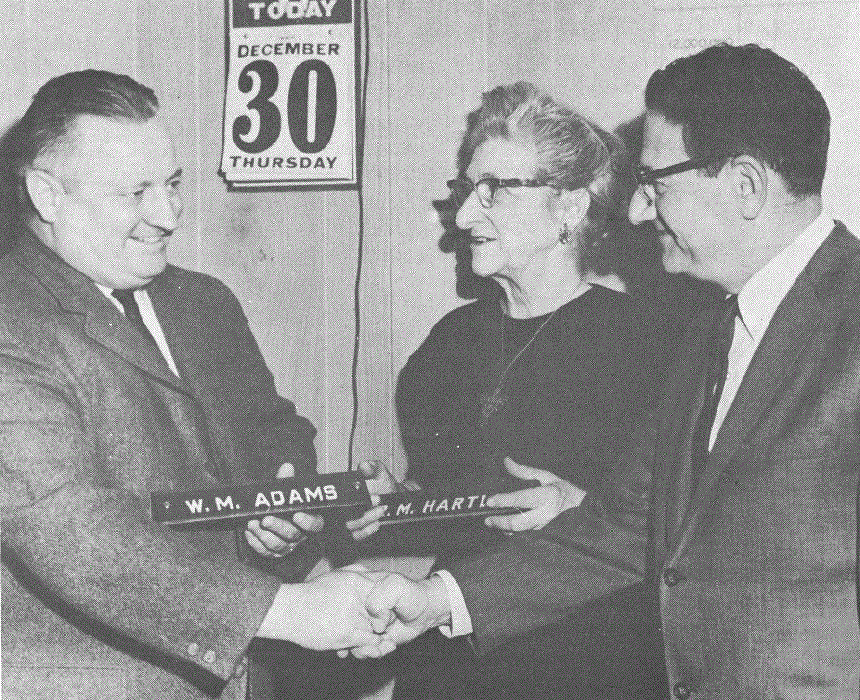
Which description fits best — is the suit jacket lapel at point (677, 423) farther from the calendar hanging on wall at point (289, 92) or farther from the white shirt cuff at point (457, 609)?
the calendar hanging on wall at point (289, 92)

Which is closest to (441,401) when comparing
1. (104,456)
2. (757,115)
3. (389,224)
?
(389,224)

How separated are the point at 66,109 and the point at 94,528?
0.57m

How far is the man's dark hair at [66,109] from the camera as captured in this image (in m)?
1.36

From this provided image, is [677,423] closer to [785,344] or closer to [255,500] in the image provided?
[785,344]

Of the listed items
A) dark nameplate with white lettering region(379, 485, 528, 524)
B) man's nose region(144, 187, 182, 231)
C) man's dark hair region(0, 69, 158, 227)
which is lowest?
dark nameplate with white lettering region(379, 485, 528, 524)

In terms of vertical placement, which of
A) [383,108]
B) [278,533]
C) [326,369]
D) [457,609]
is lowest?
[457,609]

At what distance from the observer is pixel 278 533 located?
1.50 meters

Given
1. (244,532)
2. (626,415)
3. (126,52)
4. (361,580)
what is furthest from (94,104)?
(626,415)

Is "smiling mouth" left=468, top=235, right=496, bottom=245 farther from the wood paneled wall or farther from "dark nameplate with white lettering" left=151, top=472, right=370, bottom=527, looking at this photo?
"dark nameplate with white lettering" left=151, top=472, right=370, bottom=527

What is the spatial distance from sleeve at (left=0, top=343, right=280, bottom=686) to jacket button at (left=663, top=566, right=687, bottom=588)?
536 mm

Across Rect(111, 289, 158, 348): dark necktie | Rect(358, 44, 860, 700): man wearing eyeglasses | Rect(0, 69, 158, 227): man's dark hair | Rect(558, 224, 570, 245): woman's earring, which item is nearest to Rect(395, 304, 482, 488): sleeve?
Rect(558, 224, 570, 245): woman's earring

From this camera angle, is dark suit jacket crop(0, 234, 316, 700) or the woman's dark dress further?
the woman's dark dress

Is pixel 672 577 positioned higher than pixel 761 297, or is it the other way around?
pixel 761 297

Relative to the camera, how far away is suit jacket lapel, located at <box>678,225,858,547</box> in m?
1.23
